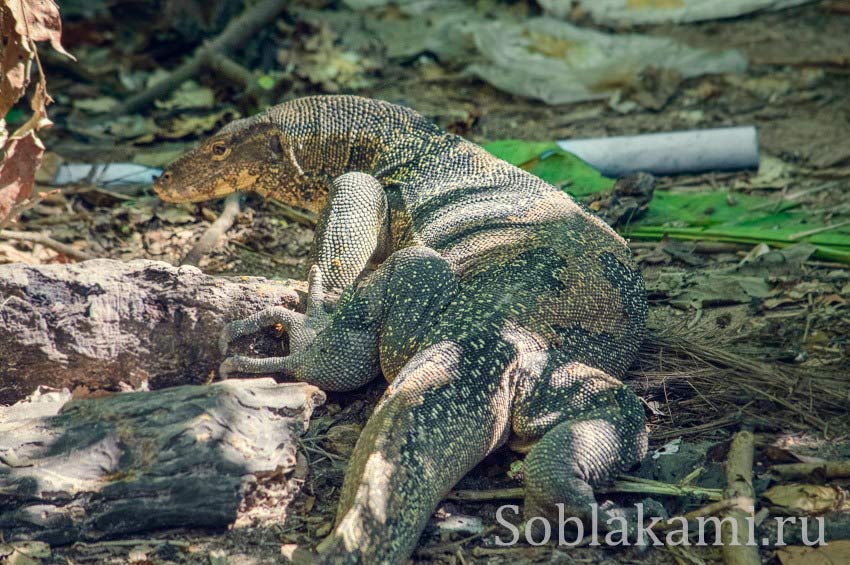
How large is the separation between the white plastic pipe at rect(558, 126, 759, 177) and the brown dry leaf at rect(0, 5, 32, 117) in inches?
146

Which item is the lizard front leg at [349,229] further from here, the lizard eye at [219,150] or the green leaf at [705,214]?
the green leaf at [705,214]

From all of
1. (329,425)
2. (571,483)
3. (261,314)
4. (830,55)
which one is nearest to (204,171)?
(261,314)

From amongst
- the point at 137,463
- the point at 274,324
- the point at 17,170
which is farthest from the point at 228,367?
the point at 17,170

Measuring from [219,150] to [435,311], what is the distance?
2043 mm

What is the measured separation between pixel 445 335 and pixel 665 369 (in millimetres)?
1271

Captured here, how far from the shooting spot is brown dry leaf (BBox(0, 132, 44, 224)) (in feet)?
15.6

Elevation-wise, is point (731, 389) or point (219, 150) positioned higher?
point (219, 150)

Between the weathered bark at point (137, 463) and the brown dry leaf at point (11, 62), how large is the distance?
6.23ft

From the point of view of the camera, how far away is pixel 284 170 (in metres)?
5.48

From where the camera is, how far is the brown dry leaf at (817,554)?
3398mm

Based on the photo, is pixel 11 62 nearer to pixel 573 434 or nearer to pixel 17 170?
pixel 17 170

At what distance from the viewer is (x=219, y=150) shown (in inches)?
217

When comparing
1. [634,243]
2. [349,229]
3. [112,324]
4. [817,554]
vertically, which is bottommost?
[817,554]

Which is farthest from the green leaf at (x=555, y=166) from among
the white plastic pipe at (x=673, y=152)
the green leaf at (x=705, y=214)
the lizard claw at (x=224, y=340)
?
the lizard claw at (x=224, y=340)
